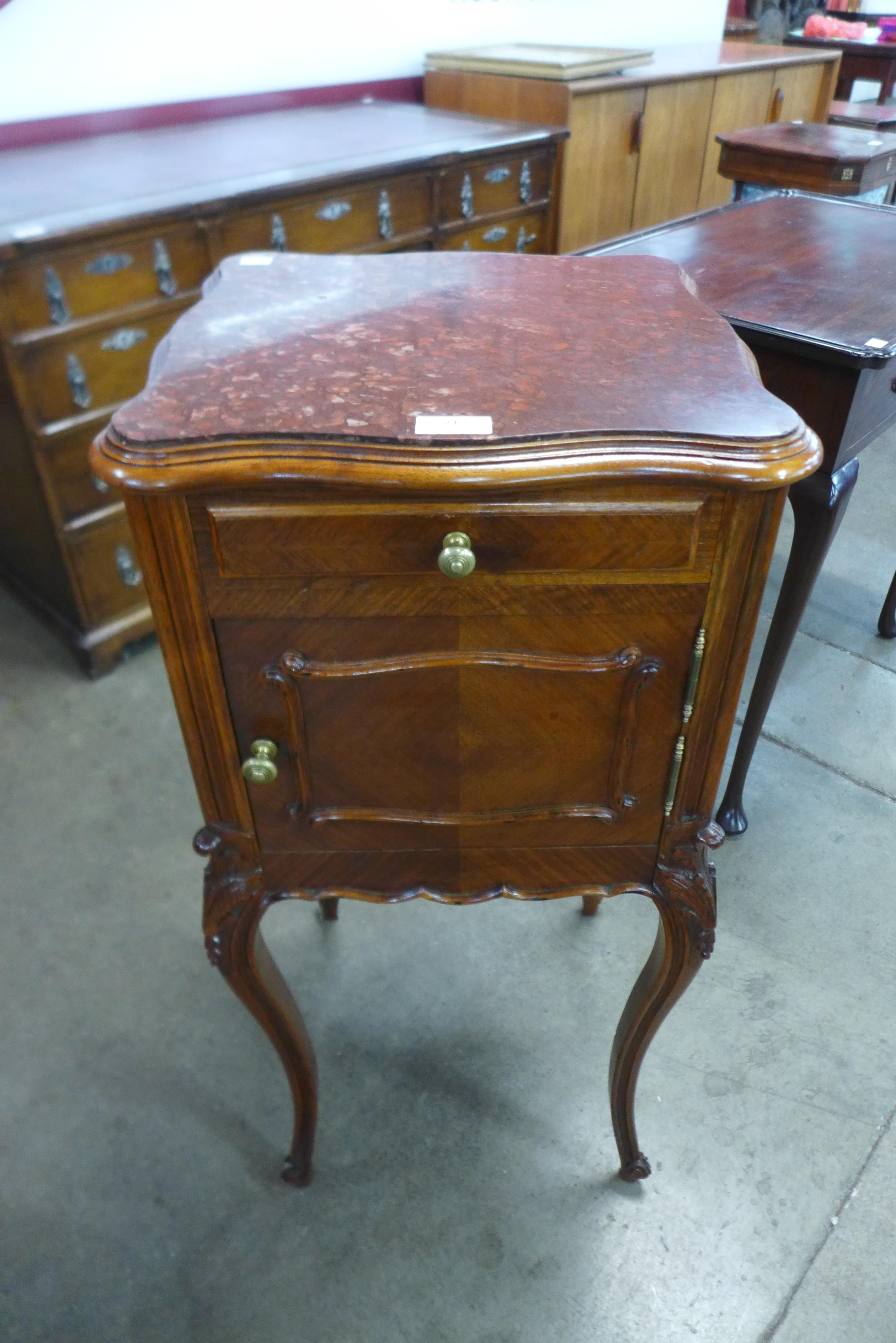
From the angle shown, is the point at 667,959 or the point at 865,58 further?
the point at 865,58

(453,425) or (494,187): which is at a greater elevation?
(453,425)

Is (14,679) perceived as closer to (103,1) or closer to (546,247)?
(103,1)

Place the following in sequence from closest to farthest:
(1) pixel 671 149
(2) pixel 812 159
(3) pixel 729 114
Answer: (2) pixel 812 159 → (1) pixel 671 149 → (3) pixel 729 114

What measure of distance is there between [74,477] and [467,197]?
1199 mm

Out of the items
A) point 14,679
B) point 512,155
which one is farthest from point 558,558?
point 512,155

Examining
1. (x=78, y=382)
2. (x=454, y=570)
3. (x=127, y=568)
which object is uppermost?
(x=454, y=570)

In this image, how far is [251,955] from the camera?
1017mm

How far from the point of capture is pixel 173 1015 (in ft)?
4.98

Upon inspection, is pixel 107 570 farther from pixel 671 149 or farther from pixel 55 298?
pixel 671 149

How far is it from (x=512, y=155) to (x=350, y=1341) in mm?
2495

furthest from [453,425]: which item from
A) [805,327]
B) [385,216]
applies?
[385,216]

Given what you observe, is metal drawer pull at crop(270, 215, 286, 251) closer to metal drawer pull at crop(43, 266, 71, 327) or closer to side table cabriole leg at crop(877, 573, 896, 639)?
metal drawer pull at crop(43, 266, 71, 327)

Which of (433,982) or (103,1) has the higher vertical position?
(103,1)

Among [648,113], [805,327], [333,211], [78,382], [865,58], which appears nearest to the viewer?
[805,327]
